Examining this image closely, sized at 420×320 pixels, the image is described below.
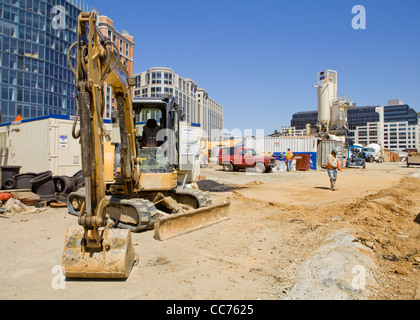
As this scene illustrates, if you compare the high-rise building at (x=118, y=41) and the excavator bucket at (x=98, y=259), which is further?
the high-rise building at (x=118, y=41)

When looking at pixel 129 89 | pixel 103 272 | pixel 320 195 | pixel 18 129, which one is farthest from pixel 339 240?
pixel 18 129

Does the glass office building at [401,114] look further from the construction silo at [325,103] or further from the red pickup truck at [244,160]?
the red pickup truck at [244,160]

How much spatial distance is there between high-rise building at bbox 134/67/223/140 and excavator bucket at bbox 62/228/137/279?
2834 inches

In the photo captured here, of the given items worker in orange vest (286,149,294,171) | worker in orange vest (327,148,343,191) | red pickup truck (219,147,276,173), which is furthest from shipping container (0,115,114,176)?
worker in orange vest (286,149,294,171)

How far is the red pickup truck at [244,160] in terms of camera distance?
978 inches

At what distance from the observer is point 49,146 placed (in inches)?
496

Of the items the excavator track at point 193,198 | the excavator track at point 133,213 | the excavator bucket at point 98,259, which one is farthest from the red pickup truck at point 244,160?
the excavator bucket at point 98,259

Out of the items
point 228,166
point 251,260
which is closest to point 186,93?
point 228,166

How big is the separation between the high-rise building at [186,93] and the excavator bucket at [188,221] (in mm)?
68363

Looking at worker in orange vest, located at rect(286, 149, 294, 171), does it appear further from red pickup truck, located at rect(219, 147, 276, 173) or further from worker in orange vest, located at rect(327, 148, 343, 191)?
worker in orange vest, located at rect(327, 148, 343, 191)

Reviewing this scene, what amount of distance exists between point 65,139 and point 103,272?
10.1 meters

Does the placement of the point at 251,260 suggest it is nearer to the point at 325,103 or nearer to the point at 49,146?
the point at 49,146

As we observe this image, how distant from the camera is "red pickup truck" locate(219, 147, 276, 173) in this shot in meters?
24.8
